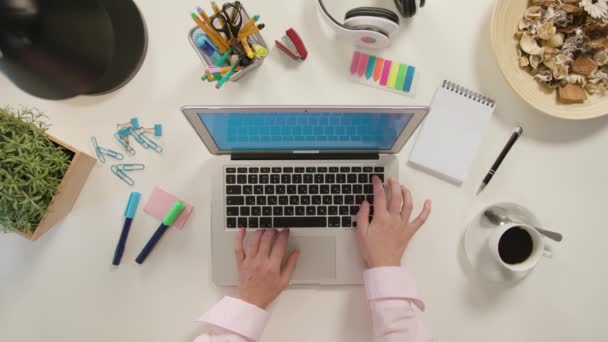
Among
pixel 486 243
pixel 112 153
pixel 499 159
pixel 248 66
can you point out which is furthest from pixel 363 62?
pixel 112 153

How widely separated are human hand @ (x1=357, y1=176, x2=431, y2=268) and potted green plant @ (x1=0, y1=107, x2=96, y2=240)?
0.55 metres

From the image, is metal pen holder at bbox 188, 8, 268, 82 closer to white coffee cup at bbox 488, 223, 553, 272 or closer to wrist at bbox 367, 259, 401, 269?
wrist at bbox 367, 259, 401, 269

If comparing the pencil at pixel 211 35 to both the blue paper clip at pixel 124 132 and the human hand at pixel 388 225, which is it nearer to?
the blue paper clip at pixel 124 132

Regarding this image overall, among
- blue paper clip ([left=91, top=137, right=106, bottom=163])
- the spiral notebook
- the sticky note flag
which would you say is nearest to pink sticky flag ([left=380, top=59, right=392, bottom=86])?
the sticky note flag

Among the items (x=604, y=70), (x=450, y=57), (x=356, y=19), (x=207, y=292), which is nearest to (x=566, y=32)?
(x=604, y=70)

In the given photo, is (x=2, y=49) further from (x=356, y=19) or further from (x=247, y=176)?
(x=356, y=19)

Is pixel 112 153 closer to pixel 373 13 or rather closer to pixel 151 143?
pixel 151 143

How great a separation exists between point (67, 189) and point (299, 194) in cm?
44

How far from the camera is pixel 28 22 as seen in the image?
1.33 feet

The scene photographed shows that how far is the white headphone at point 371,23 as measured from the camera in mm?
691

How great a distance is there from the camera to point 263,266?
27.7 inches

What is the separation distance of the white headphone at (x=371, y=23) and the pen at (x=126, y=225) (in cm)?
52

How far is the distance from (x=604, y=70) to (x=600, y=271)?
406 millimetres

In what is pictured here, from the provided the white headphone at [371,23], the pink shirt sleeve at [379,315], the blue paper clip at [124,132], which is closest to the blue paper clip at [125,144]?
the blue paper clip at [124,132]
